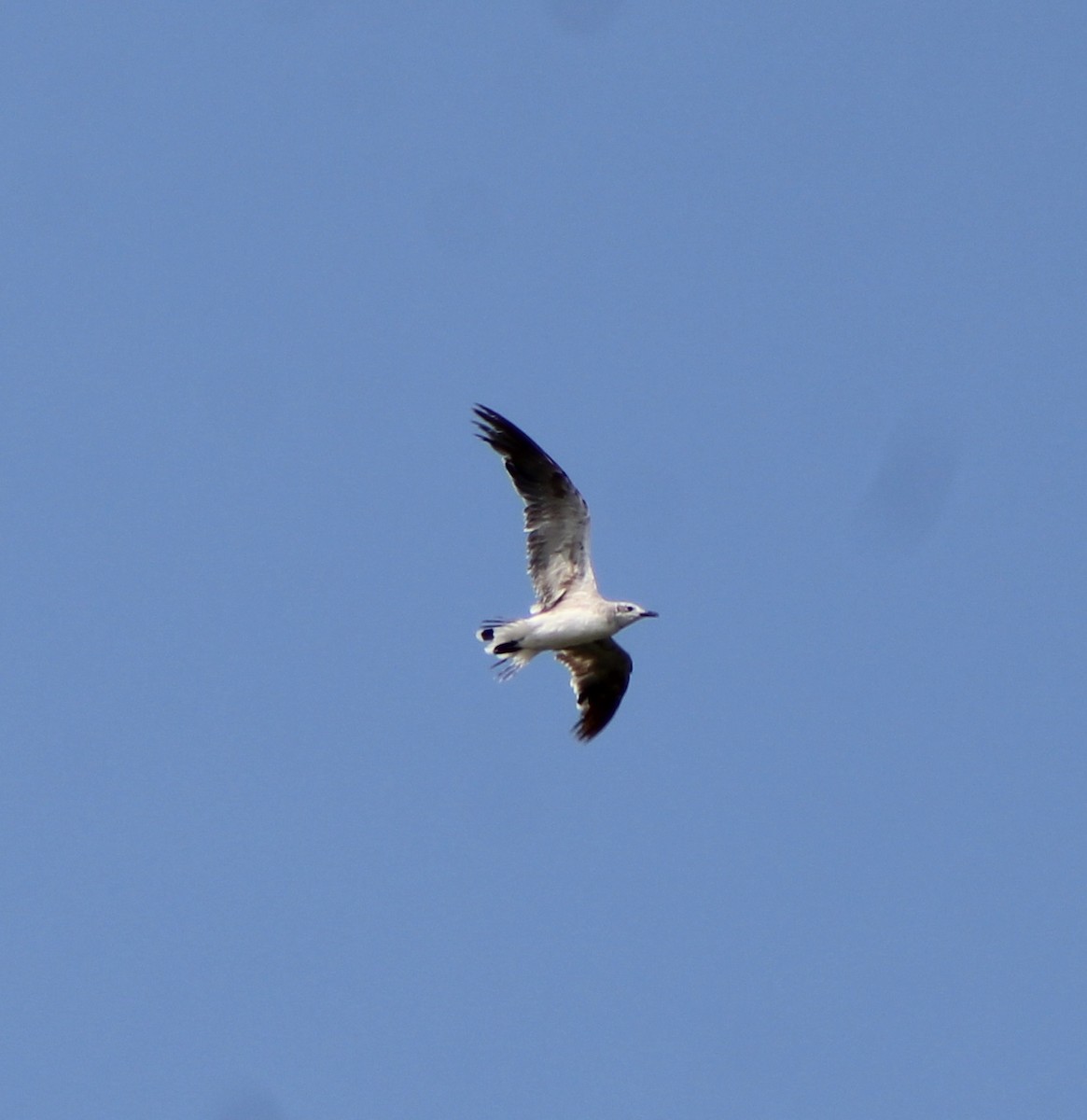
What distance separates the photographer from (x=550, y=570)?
3241 centimetres

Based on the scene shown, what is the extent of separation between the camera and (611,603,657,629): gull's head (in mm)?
32156

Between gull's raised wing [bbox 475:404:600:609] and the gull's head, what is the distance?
17.6 inches

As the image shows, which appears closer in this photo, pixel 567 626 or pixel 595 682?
pixel 567 626

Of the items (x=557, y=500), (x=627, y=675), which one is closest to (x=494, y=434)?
(x=557, y=500)

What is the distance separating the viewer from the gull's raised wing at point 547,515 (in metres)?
32.0

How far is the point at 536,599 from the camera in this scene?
106 ft

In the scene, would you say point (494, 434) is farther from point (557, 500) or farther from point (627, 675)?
point (627, 675)

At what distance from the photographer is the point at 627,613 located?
3225 centimetres

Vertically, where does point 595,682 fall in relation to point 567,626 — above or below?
above

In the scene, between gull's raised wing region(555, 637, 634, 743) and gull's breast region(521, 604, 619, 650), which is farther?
gull's raised wing region(555, 637, 634, 743)

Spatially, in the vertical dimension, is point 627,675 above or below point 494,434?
below

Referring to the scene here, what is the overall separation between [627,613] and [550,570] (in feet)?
3.95

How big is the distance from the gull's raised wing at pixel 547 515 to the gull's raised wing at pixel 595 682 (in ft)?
5.00

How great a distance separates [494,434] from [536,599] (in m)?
2.31
